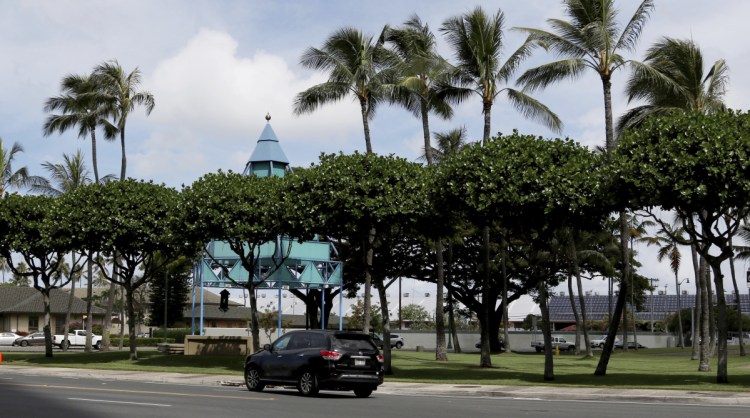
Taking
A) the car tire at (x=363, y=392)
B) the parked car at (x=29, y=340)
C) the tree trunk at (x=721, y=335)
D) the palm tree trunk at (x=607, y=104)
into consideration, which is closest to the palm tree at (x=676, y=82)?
the palm tree trunk at (x=607, y=104)

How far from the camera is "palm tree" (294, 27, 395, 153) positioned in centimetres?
3881

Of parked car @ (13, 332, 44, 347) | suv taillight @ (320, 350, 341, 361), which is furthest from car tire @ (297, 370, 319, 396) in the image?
parked car @ (13, 332, 44, 347)

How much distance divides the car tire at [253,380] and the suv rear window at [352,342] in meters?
2.80

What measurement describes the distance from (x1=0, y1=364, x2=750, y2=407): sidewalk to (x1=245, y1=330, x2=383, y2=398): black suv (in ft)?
8.82

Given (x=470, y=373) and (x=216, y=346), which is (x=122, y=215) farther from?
(x=470, y=373)

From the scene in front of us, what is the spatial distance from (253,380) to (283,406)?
17.9 ft

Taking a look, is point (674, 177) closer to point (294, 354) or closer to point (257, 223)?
point (294, 354)

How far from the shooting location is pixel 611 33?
30.6 metres

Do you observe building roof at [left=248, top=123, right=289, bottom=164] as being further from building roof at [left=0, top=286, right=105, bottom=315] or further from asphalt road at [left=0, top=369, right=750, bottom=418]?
building roof at [left=0, top=286, right=105, bottom=315]

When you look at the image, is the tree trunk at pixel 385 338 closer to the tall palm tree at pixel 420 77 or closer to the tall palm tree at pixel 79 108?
the tall palm tree at pixel 420 77

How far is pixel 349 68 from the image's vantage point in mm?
39281

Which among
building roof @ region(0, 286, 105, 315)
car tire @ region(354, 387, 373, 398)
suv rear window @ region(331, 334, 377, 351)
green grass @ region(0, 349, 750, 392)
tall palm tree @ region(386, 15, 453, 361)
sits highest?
tall palm tree @ region(386, 15, 453, 361)

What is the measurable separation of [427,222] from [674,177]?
935 centimetres

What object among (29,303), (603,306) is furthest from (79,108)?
(603,306)
